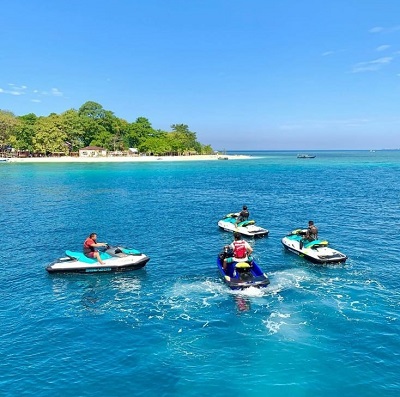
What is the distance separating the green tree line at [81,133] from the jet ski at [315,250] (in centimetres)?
14054

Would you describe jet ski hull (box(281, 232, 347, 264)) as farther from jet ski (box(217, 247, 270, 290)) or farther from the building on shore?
the building on shore

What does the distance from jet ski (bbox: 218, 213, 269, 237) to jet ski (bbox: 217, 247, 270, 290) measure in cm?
1115

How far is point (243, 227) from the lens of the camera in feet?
115

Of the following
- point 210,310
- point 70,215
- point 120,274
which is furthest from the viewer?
point 70,215

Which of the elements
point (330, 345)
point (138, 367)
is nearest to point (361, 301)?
point (330, 345)

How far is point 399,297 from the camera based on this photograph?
20.1 meters

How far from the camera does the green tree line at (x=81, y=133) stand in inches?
5955

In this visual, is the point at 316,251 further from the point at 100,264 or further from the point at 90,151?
the point at 90,151

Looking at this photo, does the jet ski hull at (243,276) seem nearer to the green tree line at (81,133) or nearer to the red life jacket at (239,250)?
the red life jacket at (239,250)

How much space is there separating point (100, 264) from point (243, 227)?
49.2ft

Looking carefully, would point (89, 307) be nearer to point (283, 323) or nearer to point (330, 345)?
point (283, 323)

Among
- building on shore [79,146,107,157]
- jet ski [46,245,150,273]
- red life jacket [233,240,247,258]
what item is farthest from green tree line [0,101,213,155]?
red life jacket [233,240,247,258]

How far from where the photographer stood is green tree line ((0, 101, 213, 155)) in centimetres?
15125

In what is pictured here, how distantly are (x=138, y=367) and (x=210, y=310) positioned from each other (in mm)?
5326
